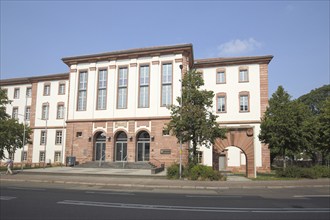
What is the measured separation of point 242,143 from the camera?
2423 centimetres

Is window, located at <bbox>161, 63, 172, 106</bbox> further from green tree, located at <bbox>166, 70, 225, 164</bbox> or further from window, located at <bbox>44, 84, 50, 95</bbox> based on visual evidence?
window, located at <bbox>44, 84, 50, 95</bbox>

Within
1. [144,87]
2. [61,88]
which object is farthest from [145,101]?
[61,88]

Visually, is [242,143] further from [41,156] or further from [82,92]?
[41,156]

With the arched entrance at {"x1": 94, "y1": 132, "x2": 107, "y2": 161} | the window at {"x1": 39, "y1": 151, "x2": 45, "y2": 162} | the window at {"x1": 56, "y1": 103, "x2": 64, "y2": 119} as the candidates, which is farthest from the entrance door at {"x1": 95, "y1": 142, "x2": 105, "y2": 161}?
the window at {"x1": 39, "y1": 151, "x2": 45, "y2": 162}

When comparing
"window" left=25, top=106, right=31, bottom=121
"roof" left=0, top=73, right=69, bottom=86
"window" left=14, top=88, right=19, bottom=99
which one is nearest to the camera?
"roof" left=0, top=73, right=69, bottom=86

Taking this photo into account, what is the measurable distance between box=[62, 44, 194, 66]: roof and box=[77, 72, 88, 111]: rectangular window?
2.24m

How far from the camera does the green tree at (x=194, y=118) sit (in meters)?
22.3

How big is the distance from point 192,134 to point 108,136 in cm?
1651

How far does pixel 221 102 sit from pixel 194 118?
58.7 feet

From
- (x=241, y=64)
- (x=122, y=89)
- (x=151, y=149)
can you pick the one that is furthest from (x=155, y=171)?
(x=241, y=64)

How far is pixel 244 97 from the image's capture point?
3828 centimetres

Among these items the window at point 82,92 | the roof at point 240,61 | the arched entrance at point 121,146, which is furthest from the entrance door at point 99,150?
the roof at point 240,61

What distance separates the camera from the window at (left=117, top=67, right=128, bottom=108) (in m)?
37.1

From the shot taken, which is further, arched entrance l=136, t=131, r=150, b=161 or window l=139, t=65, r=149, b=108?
window l=139, t=65, r=149, b=108
